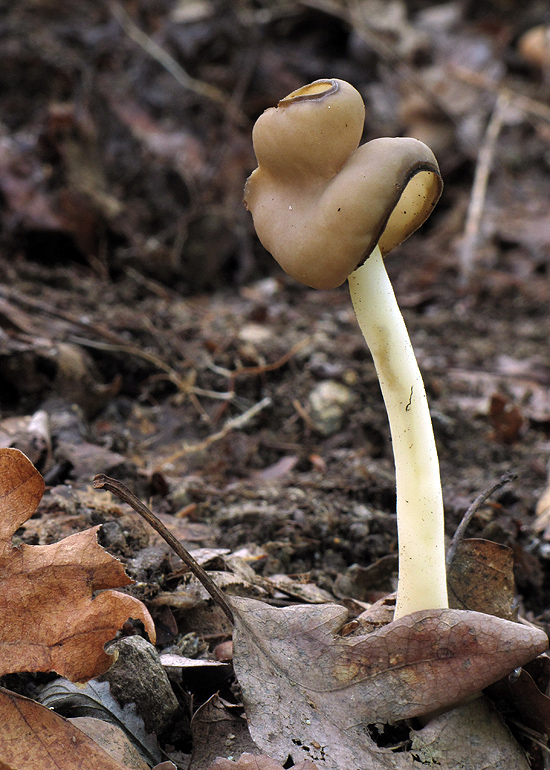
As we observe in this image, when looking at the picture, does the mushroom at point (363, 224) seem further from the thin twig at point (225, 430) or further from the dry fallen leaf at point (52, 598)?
the thin twig at point (225, 430)

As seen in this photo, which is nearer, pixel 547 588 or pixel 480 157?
pixel 547 588

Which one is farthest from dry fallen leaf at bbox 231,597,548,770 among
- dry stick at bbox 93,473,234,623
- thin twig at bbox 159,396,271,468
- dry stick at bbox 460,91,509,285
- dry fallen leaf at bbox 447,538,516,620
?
dry stick at bbox 460,91,509,285

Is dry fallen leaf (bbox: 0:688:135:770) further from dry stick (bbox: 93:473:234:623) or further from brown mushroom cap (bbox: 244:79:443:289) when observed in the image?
brown mushroom cap (bbox: 244:79:443:289)

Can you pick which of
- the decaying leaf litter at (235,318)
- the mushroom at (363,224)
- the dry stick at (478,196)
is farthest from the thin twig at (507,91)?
the mushroom at (363,224)

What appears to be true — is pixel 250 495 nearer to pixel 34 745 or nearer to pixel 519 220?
pixel 34 745

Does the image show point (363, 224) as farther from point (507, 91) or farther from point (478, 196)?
point (507, 91)

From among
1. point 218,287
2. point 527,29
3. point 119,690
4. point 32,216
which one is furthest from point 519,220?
point 119,690
